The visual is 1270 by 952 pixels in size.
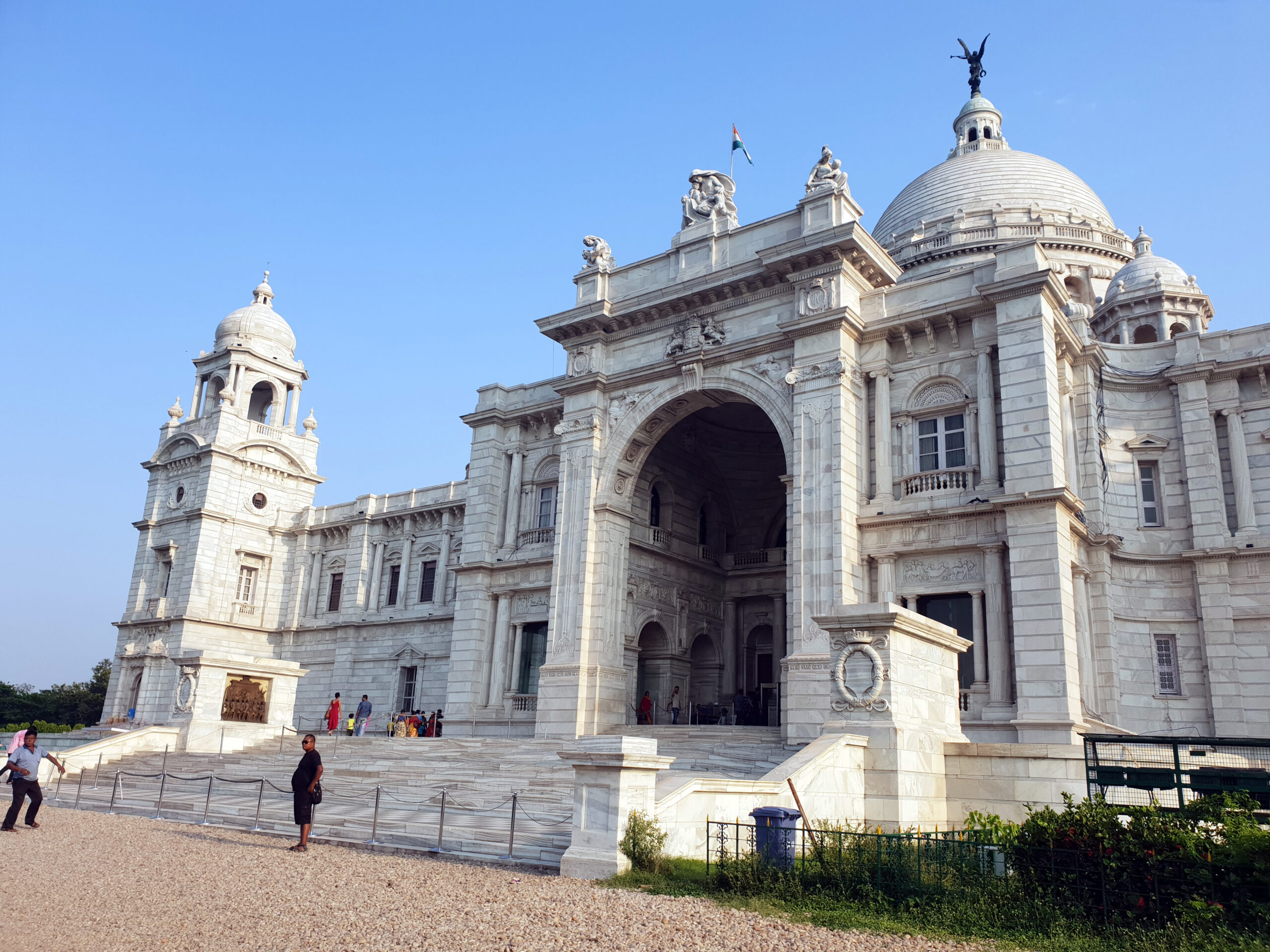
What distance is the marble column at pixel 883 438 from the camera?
79.2 feet

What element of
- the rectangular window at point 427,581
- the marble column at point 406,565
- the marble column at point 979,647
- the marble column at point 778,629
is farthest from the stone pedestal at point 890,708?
the marble column at point 406,565

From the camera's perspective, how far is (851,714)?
14383 millimetres

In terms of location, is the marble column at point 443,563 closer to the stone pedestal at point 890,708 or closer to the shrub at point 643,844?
the stone pedestal at point 890,708

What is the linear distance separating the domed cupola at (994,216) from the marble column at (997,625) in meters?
22.3

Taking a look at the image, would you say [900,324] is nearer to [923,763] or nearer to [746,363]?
[746,363]

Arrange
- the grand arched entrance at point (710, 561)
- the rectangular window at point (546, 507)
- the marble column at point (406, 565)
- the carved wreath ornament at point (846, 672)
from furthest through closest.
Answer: the marble column at point (406, 565) < the rectangular window at point (546, 507) < the grand arched entrance at point (710, 561) < the carved wreath ornament at point (846, 672)

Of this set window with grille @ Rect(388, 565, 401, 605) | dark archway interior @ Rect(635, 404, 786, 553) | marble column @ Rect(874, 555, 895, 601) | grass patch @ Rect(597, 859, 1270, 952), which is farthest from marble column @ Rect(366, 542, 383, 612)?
grass patch @ Rect(597, 859, 1270, 952)

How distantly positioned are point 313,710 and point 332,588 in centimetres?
568

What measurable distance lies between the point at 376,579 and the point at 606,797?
34.2m

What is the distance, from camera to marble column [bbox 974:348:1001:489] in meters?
22.6

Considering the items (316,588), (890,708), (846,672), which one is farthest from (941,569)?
(316,588)

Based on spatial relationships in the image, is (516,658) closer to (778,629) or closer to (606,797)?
(778,629)

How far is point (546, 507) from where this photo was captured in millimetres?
33344

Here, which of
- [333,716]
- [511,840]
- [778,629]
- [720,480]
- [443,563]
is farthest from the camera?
[443,563]
